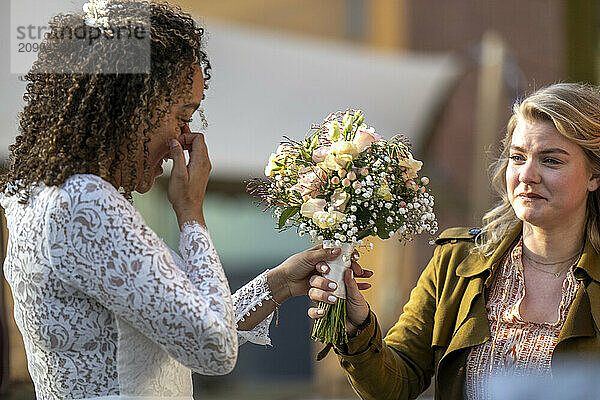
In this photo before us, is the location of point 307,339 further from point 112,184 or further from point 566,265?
point 112,184

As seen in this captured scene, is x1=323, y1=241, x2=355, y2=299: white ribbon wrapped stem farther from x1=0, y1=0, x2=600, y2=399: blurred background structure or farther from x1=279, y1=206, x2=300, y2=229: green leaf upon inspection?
x1=0, y1=0, x2=600, y2=399: blurred background structure

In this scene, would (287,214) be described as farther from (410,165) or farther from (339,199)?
(410,165)

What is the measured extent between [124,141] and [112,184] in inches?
3.7

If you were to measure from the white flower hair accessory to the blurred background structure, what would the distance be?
1.96 metres

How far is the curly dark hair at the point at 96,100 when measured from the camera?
5.21 feet

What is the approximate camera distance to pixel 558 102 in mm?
2201

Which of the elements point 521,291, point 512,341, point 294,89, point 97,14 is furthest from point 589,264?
point 294,89

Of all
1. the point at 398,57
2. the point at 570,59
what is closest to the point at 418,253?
the point at 398,57

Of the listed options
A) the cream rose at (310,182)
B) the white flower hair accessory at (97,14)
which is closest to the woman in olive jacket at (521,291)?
the cream rose at (310,182)

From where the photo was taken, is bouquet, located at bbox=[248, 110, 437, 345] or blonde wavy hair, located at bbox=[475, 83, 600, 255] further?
blonde wavy hair, located at bbox=[475, 83, 600, 255]

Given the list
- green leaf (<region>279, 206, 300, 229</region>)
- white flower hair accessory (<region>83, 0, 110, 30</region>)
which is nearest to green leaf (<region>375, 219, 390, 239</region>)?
green leaf (<region>279, 206, 300, 229</region>)

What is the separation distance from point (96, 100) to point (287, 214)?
26.5 inches

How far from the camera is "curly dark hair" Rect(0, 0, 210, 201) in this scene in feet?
5.21

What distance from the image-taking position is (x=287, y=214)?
2.10 meters
